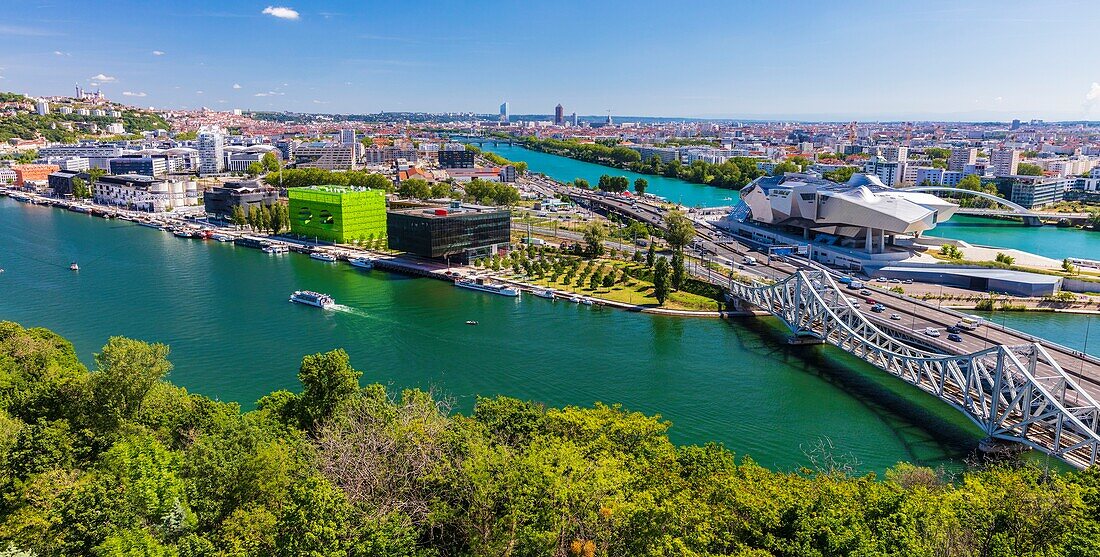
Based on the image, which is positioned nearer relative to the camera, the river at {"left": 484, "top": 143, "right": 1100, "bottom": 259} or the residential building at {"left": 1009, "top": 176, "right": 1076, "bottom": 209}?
the river at {"left": 484, "top": 143, "right": 1100, "bottom": 259}

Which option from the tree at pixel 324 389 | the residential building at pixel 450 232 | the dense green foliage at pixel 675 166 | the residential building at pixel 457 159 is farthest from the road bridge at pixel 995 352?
the residential building at pixel 457 159

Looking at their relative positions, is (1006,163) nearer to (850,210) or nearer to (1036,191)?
(1036,191)

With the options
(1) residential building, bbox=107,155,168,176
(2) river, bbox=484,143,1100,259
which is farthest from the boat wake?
(1) residential building, bbox=107,155,168,176

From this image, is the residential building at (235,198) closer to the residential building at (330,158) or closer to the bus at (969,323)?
the residential building at (330,158)

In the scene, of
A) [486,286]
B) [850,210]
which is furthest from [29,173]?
[850,210]

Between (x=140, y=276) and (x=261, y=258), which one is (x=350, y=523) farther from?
(x=261, y=258)

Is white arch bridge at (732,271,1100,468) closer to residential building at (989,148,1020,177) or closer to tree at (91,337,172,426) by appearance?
tree at (91,337,172,426)
